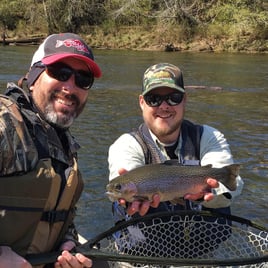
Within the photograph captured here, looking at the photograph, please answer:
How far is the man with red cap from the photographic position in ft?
7.70

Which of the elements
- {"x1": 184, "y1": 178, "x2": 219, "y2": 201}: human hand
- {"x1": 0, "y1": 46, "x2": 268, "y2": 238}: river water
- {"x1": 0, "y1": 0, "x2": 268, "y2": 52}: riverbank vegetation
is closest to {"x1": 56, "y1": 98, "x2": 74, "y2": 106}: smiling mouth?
{"x1": 184, "y1": 178, "x2": 219, "y2": 201}: human hand

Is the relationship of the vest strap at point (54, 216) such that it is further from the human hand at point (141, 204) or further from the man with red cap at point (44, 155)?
the human hand at point (141, 204)

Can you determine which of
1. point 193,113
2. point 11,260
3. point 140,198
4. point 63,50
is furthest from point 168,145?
point 193,113

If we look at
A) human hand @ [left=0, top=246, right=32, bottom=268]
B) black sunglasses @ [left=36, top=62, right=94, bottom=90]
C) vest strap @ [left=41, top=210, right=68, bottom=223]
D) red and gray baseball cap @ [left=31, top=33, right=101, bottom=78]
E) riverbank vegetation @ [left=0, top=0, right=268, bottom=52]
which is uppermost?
red and gray baseball cap @ [left=31, top=33, right=101, bottom=78]

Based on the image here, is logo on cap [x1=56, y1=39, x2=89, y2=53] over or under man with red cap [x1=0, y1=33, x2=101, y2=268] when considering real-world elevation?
over

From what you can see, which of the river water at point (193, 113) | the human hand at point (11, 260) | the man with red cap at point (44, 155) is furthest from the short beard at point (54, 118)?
the river water at point (193, 113)

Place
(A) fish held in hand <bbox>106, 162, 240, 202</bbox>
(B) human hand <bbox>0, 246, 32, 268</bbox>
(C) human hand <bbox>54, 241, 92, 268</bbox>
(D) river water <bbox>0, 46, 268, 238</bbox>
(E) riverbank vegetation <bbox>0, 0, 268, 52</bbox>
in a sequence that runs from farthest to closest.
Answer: (E) riverbank vegetation <bbox>0, 0, 268, 52</bbox> < (D) river water <bbox>0, 46, 268, 238</bbox> < (A) fish held in hand <bbox>106, 162, 240, 202</bbox> < (C) human hand <bbox>54, 241, 92, 268</bbox> < (B) human hand <bbox>0, 246, 32, 268</bbox>

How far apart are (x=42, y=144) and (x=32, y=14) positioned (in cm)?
3495

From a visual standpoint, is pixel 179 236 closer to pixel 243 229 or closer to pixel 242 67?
pixel 243 229

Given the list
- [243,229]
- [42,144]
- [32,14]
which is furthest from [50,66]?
[32,14]

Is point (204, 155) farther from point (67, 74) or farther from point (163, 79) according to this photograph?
point (67, 74)

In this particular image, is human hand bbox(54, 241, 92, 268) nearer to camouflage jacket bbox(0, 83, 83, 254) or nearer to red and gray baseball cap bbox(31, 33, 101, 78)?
camouflage jacket bbox(0, 83, 83, 254)

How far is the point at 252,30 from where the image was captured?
3034 cm

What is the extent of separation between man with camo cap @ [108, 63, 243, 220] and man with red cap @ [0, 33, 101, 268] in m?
0.64
